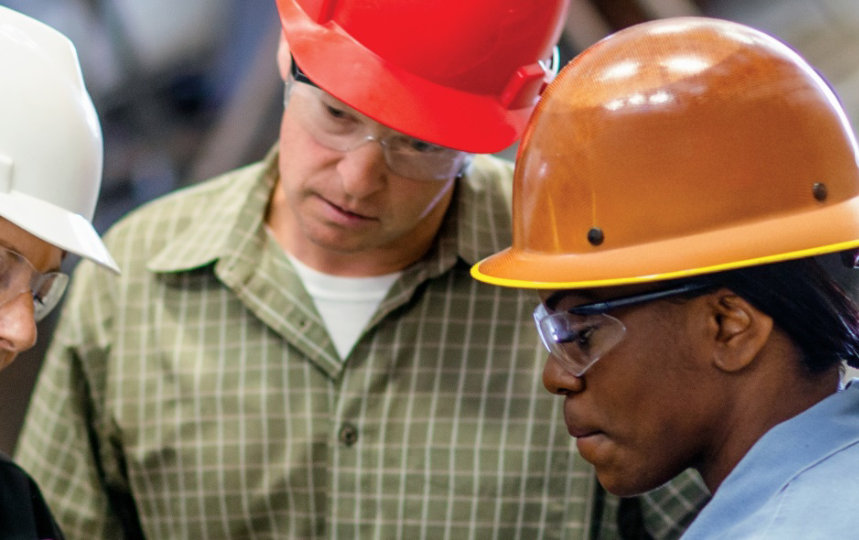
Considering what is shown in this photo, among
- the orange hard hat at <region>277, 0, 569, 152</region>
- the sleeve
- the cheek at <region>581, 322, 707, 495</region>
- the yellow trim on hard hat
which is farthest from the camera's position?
the sleeve

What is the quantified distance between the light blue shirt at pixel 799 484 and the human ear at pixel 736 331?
130mm

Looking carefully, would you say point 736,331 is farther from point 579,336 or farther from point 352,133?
point 352,133

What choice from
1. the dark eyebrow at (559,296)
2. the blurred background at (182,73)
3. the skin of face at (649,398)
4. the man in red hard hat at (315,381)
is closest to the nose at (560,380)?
the skin of face at (649,398)

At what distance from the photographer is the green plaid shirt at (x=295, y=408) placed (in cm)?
297

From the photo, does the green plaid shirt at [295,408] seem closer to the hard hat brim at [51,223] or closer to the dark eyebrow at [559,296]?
the hard hat brim at [51,223]

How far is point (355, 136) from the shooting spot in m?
2.71

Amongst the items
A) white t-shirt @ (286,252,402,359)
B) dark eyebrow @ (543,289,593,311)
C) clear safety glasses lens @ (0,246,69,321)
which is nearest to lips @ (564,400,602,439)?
dark eyebrow @ (543,289,593,311)

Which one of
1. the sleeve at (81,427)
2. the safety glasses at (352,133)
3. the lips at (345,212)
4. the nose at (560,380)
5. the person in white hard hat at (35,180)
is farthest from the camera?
the sleeve at (81,427)

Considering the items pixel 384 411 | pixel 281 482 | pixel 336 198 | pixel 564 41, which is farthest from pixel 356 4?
pixel 564 41

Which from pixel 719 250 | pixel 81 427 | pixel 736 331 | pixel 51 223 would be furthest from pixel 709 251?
pixel 81 427

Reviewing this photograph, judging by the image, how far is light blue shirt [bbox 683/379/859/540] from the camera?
1724mm

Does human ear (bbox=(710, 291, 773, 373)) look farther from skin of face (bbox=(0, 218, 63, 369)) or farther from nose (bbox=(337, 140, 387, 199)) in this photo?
skin of face (bbox=(0, 218, 63, 369))

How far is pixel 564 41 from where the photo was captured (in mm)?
5547

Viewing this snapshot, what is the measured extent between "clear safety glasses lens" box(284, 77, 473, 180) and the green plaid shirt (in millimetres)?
353
